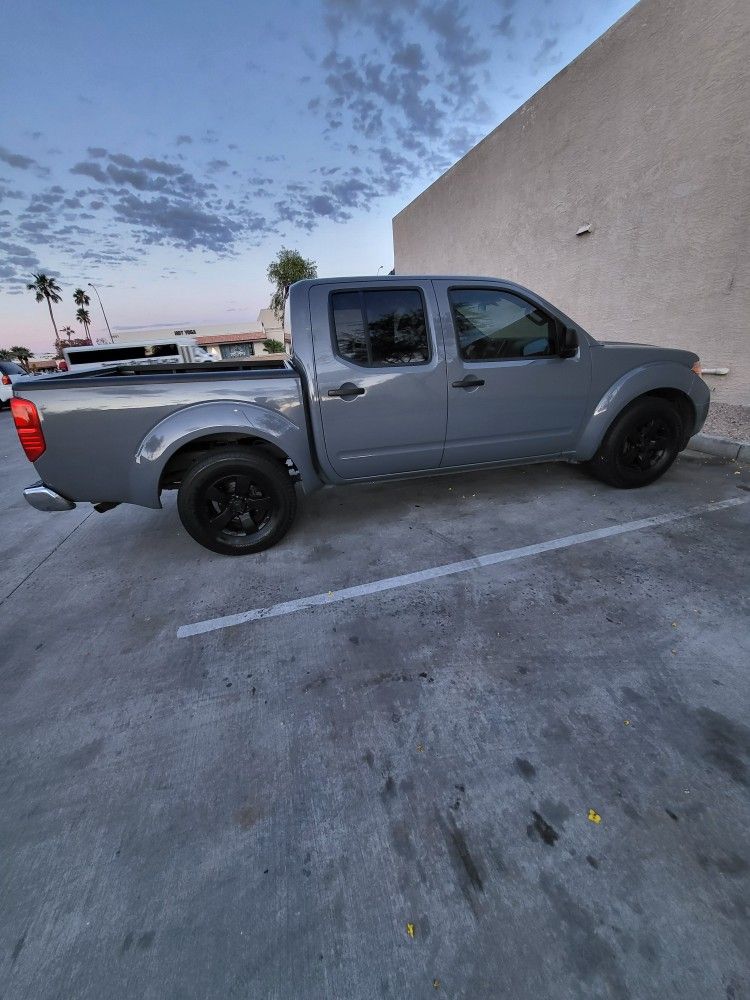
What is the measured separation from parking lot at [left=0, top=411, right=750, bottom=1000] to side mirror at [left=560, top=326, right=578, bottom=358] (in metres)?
1.55

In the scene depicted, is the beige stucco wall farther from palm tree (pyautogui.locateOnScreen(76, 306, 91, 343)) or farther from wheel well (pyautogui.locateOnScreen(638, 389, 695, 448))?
palm tree (pyautogui.locateOnScreen(76, 306, 91, 343))

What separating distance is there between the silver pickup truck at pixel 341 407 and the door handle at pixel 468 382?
0.05 feet

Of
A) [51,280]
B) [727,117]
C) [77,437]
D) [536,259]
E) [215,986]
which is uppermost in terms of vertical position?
[51,280]

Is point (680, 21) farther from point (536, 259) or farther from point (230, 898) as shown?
point (230, 898)

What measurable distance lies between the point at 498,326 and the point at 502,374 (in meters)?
0.40

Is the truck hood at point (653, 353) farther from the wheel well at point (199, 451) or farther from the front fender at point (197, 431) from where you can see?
the wheel well at point (199, 451)

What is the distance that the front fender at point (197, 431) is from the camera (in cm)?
279

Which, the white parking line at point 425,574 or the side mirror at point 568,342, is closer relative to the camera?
the white parking line at point 425,574

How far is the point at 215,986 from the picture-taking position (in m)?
1.14

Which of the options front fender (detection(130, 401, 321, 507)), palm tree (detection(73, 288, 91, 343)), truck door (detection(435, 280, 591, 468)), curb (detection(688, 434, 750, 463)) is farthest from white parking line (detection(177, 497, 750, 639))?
palm tree (detection(73, 288, 91, 343))

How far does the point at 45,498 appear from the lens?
280cm

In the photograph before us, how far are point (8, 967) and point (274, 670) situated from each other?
1.21 metres

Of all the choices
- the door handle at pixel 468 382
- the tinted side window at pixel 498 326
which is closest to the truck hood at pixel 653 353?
the tinted side window at pixel 498 326

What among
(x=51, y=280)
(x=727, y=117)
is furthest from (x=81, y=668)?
(x=51, y=280)
